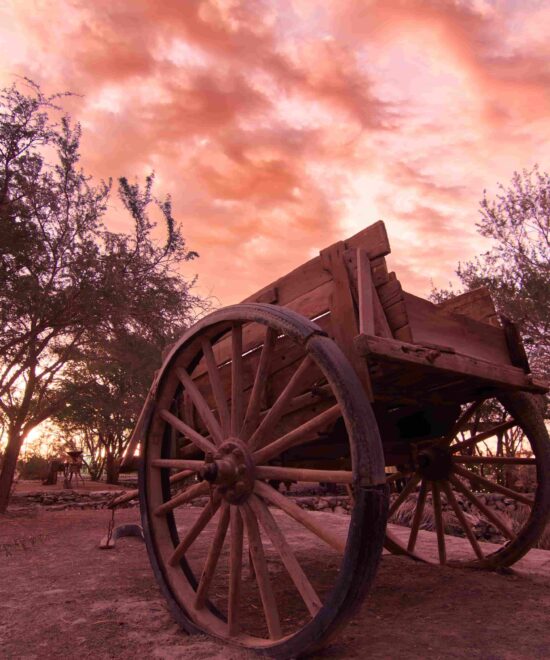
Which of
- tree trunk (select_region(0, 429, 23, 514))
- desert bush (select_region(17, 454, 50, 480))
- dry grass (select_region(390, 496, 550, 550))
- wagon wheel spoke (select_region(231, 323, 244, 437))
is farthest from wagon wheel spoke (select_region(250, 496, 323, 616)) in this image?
desert bush (select_region(17, 454, 50, 480))

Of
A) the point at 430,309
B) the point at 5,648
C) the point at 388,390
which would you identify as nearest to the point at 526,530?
the point at 388,390

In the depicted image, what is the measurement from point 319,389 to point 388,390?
0.56m

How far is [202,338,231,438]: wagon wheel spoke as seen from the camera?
282 cm

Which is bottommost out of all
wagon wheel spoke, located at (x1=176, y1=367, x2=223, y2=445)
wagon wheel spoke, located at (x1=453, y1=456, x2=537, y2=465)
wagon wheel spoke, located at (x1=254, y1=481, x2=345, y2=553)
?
wagon wheel spoke, located at (x1=254, y1=481, x2=345, y2=553)

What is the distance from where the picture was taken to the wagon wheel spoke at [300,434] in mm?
2271

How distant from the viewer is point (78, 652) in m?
2.55

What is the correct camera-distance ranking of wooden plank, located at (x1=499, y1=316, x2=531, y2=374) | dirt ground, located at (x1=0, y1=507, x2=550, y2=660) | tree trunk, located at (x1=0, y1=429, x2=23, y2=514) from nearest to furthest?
dirt ground, located at (x1=0, y1=507, x2=550, y2=660) < wooden plank, located at (x1=499, y1=316, x2=531, y2=374) < tree trunk, located at (x1=0, y1=429, x2=23, y2=514)

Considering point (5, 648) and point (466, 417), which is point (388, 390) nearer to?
point (466, 417)

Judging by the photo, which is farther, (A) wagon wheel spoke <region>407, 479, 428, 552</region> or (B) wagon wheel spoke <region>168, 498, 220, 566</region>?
(A) wagon wheel spoke <region>407, 479, 428, 552</region>

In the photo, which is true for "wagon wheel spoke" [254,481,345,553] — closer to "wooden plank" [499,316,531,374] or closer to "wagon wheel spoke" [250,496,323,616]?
"wagon wheel spoke" [250,496,323,616]

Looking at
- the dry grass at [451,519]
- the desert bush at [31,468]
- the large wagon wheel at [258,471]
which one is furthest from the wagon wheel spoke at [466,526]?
the desert bush at [31,468]

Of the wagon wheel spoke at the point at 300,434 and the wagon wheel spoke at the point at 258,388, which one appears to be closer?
the wagon wheel spoke at the point at 300,434

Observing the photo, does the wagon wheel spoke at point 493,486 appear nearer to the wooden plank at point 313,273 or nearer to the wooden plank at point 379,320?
the wooden plank at point 379,320

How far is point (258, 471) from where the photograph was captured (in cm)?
254
